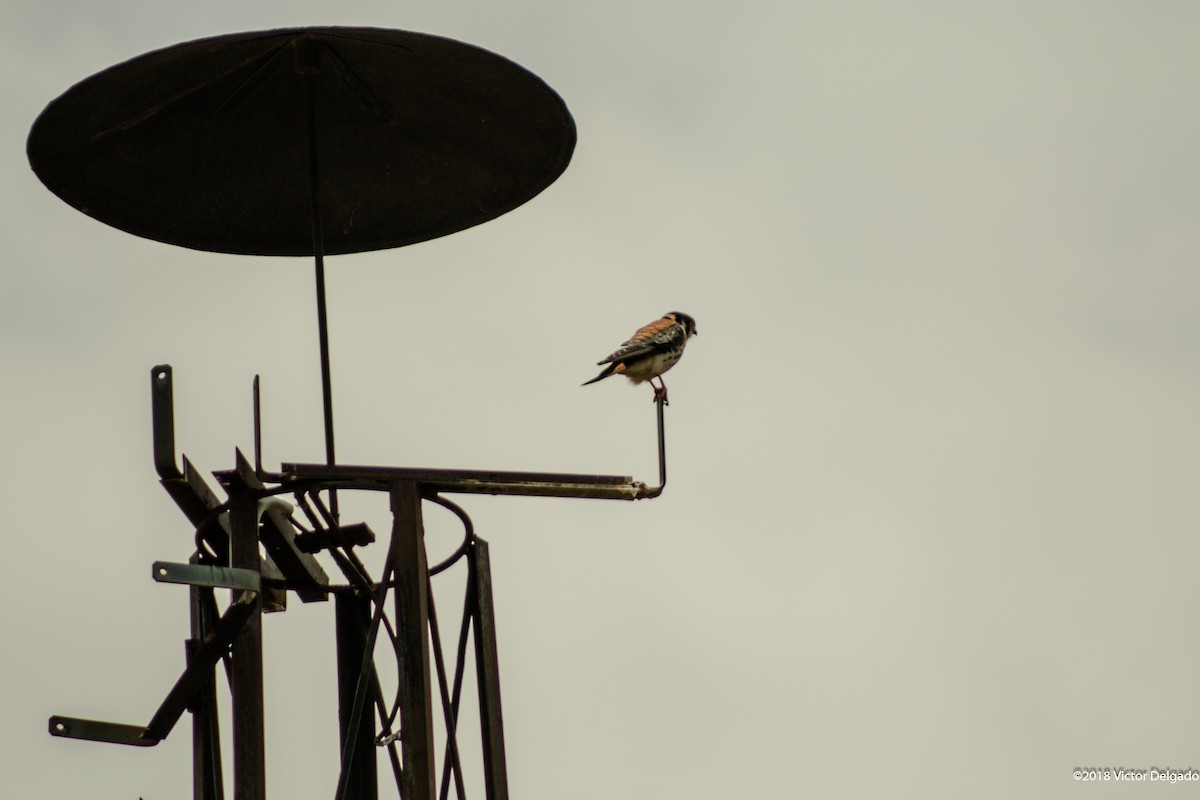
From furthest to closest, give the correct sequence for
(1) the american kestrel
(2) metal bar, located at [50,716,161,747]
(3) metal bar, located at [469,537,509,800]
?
(1) the american kestrel
(3) metal bar, located at [469,537,509,800]
(2) metal bar, located at [50,716,161,747]

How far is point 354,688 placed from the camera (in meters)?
9.01

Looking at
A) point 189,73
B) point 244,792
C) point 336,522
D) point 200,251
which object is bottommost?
point 244,792

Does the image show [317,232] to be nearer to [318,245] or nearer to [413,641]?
[318,245]

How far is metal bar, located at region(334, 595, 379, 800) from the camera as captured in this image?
8.80 meters

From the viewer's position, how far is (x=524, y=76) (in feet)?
29.1

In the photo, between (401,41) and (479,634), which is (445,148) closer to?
(401,41)

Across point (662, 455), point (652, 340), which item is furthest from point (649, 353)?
point (662, 455)

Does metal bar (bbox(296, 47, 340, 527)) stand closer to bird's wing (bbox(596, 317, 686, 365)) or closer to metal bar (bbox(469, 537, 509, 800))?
metal bar (bbox(469, 537, 509, 800))

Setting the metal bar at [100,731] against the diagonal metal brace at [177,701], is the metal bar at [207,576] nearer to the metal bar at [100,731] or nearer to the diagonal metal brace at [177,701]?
the diagonal metal brace at [177,701]

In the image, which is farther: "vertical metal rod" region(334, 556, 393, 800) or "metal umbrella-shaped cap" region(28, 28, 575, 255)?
"metal umbrella-shaped cap" region(28, 28, 575, 255)

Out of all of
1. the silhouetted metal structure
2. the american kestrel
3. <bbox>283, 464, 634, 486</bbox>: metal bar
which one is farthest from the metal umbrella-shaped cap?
the american kestrel

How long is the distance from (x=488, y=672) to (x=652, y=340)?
16.0 feet

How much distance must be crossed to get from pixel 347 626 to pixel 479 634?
74 centimetres

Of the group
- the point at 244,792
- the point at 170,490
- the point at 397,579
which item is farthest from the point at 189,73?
the point at 244,792
